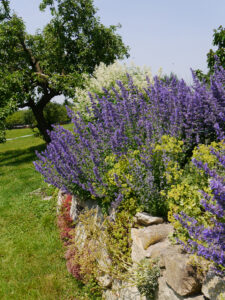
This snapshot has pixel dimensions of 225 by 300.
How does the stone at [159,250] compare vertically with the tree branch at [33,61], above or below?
below

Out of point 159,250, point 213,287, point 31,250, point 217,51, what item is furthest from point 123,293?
point 217,51

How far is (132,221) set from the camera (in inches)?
136

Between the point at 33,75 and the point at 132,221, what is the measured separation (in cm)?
1078

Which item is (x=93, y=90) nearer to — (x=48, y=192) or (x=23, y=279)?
(x=48, y=192)

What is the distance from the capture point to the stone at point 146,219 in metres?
3.13

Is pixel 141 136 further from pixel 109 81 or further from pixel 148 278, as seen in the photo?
pixel 109 81

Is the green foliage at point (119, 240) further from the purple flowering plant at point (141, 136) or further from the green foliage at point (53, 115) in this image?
the green foliage at point (53, 115)

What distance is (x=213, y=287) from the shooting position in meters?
2.04

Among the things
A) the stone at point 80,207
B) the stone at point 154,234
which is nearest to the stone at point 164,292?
the stone at point 154,234

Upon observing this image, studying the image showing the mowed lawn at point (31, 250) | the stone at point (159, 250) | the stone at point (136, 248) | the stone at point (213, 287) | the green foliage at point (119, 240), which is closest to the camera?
the stone at point (213, 287)

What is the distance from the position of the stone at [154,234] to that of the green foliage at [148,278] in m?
0.24

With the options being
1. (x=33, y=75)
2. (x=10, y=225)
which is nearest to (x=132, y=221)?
(x=10, y=225)

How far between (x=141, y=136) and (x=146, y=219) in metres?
1.44

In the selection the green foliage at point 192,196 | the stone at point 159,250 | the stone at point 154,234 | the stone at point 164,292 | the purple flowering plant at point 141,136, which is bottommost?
the stone at point 164,292
